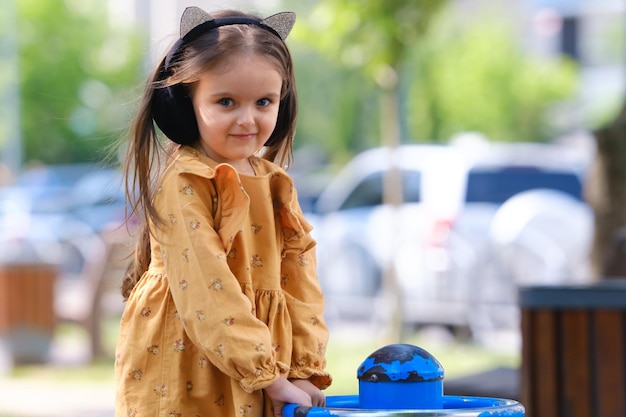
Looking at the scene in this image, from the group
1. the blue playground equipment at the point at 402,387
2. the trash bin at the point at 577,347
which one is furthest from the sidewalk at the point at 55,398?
the blue playground equipment at the point at 402,387

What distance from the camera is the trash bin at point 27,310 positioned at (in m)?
10.5

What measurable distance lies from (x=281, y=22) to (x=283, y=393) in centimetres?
91

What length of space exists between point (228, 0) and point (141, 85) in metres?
0.47

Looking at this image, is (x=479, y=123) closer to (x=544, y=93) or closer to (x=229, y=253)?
(x=544, y=93)

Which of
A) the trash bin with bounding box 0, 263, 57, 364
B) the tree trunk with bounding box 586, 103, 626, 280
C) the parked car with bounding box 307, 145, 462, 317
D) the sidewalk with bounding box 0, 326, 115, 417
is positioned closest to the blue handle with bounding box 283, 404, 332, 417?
the sidewalk with bounding box 0, 326, 115, 417

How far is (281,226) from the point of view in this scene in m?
2.78

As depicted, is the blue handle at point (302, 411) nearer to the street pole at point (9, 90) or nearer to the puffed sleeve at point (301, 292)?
the puffed sleeve at point (301, 292)

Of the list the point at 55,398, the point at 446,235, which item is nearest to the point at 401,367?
the point at 55,398

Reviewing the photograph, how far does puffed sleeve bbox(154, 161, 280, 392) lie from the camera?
8.06ft

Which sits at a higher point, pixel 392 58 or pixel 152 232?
pixel 392 58

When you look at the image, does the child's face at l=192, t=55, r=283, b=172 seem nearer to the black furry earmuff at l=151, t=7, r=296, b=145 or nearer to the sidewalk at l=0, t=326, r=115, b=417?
the black furry earmuff at l=151, t=7, r=296, b=145

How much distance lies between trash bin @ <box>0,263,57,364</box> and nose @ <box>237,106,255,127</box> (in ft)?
27.0

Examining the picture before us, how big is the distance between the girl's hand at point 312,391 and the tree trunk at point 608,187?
542 cm

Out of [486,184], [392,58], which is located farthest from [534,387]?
[486,184]
